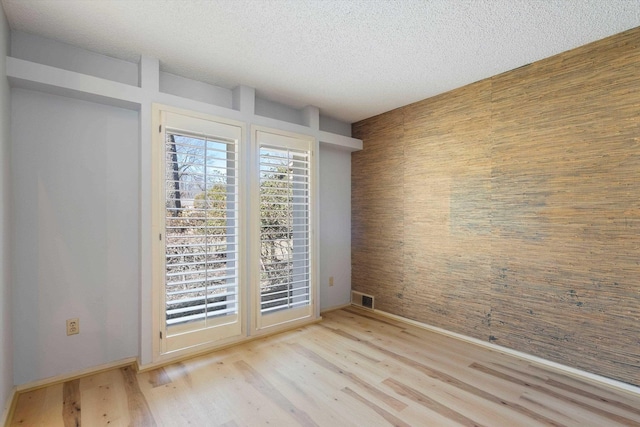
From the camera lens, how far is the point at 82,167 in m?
2.20

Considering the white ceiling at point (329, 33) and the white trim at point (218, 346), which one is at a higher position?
the white ceiling at point (329, 33)

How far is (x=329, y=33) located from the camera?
1.98 m

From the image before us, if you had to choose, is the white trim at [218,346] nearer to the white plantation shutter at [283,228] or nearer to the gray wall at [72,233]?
the white plantation shutter at [283,228]

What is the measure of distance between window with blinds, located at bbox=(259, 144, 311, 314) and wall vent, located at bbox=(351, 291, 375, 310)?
861 mm

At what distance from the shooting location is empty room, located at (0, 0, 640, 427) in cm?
182

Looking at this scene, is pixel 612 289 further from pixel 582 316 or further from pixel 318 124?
pixel 318 124

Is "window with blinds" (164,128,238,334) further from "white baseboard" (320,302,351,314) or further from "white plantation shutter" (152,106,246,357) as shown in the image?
"white baseboard" (320,302,351,314)

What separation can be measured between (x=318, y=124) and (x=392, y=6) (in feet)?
5.62

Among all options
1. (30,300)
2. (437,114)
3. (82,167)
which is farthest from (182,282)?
(437,114)

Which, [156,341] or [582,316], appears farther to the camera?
[156,341]

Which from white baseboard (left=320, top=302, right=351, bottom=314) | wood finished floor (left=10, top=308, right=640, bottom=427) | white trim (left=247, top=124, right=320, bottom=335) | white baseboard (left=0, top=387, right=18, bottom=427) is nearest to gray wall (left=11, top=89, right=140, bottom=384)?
white baseboard (left=0, top=387, right=18, bottom=427)

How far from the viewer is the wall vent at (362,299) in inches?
144

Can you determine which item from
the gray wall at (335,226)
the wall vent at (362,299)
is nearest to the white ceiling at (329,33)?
the gray wall at (335,226)

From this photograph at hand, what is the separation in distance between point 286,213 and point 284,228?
0.52 ft
